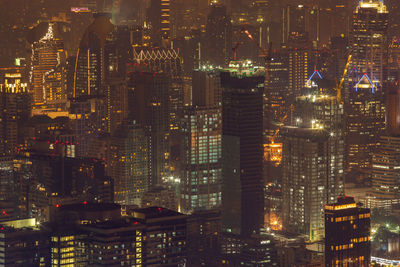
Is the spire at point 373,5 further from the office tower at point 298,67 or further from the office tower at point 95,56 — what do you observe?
the office tower at point 95,56

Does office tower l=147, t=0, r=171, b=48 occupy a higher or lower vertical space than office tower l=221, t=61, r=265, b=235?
higher

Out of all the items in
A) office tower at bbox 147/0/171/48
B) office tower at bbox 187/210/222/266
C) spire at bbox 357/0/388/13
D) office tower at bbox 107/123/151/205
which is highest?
spire at bbox 357/0/388/13

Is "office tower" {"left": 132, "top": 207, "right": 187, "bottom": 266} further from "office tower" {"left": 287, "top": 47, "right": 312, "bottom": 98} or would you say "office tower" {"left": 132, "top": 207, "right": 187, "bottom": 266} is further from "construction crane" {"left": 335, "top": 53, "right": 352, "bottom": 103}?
"office tower" {"left": 287, "top": 47, "right": 312, "bottom": 98}

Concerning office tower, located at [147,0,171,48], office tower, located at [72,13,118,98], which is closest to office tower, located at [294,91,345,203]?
office tower, located at [72,13,118,98]

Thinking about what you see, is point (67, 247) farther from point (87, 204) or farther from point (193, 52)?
point (193, 52)

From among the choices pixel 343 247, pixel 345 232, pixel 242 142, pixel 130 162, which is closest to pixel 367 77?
pixel 130 162

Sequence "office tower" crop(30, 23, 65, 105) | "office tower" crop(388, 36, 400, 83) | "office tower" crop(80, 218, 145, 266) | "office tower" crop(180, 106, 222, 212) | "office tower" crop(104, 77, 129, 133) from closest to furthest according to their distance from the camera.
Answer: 1. "office tower" crop(80, 218, 145, 266)
2. "office tower" crop(180, 106, 222, 212)
3. "office tower" crop(104, 77, 129, 133)
4. "office tower" crop(30, 23, 65, 105)
5. "office tower" crop(388, 36, 400, 83)
